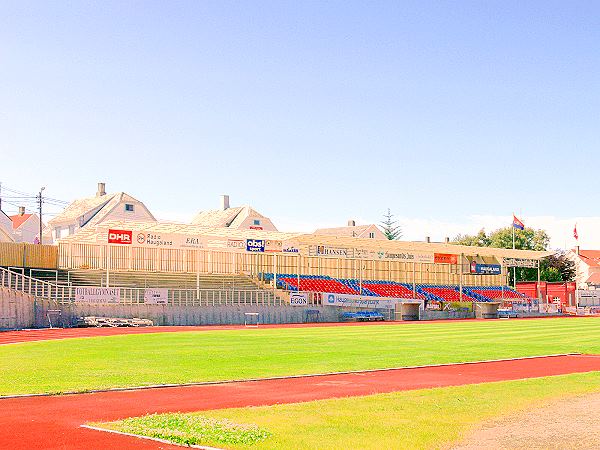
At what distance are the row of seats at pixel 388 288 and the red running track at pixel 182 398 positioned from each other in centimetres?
4215

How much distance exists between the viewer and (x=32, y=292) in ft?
139

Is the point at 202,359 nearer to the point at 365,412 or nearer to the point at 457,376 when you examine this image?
the point at 457,376

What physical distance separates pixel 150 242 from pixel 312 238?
1467 cm

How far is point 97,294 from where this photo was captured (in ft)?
150

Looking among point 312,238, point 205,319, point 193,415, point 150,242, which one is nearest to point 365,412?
point 193,415

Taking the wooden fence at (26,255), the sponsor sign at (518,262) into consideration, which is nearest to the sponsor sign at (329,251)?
the wooden fence at (26,255)

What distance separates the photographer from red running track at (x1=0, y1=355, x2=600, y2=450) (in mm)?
9844

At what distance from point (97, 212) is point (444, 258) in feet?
127

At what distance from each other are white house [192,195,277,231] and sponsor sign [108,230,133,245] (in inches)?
1628

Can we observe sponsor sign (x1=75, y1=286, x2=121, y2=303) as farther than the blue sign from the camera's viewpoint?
No

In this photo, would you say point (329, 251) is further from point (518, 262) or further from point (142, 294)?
point (518, 262)

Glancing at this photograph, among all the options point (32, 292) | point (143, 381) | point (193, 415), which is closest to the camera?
point (193, 415)

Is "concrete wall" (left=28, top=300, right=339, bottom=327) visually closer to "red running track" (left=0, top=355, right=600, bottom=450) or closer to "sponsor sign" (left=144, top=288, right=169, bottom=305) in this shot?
"sponsor sign" (left=144, top=288, right=169, bottom=305)

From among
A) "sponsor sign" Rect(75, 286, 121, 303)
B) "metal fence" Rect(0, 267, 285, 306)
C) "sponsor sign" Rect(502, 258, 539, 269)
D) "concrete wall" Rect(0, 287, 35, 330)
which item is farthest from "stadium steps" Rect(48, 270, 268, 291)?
"sponsor sign" Rect(502, 258, 539, 269)
